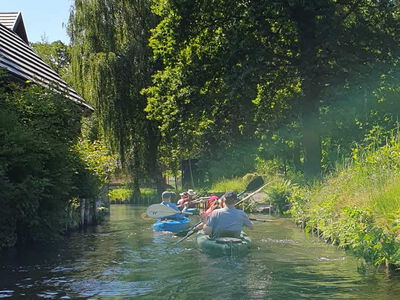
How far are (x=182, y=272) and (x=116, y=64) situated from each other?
846 inches

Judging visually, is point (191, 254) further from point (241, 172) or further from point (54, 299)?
point (241, 172)

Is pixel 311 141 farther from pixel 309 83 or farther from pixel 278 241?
pixel 278 241

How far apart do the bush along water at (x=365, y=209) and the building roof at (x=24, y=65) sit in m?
7.16

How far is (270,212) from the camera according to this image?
80.7 ft

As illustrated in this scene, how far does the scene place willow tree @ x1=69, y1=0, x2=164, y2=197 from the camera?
104 feet

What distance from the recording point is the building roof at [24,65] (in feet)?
57.3

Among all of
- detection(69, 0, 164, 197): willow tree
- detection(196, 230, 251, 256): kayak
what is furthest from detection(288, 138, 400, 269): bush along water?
detection(69, 0, 164, 197): willow tree

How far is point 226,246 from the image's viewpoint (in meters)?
13.0

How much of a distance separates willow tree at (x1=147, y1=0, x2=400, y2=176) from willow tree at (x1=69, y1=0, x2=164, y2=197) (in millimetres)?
6357

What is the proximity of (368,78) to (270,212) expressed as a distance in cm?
630

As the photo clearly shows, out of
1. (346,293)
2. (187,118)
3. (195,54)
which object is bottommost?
(346,293)

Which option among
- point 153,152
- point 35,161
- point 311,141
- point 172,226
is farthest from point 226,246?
point 153,152

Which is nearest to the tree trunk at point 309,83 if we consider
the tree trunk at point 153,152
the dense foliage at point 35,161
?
the tree trunk at point 153,152

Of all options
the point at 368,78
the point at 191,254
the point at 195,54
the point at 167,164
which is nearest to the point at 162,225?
the point at 191,254
